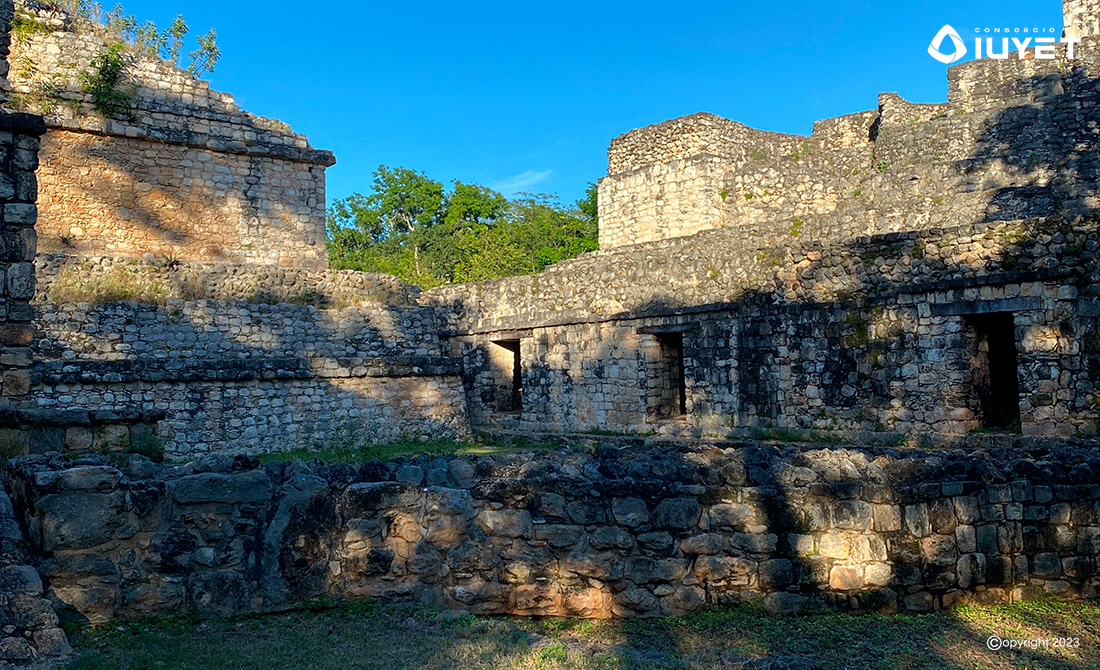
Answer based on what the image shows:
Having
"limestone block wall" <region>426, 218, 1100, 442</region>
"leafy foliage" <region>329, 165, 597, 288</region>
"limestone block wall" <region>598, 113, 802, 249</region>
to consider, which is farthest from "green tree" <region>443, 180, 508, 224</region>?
"limestone block wall" <region>426, 218, 1100, 442</region>

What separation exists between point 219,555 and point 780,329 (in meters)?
7.95

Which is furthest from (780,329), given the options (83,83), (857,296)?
(83,83)

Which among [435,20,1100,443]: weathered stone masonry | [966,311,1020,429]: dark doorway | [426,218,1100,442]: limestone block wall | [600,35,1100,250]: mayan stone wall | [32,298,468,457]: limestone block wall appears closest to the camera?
[426,218,1100,442]: limestone block wall

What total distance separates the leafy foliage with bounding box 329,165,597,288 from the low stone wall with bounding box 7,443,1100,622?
91.4 ft

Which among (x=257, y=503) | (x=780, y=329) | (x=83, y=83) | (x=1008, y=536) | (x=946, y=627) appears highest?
(x=83, y=83)

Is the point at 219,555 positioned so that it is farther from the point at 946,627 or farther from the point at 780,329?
the point at 780,329

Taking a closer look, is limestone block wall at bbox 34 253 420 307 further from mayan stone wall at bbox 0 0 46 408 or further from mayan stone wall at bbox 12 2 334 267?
mayan stone wall at bbox 0 0 46 408

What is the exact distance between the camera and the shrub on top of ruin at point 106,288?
1189 centimetres

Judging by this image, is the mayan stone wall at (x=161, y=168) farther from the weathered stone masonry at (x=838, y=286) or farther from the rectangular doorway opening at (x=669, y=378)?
the rectangular doorway opening at (x=669, y=378)

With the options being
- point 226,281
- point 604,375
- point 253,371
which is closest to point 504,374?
point 604,375

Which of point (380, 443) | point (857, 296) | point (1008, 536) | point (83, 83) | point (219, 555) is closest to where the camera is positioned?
point (219, 555)

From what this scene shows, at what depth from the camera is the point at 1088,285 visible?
26.0 feet

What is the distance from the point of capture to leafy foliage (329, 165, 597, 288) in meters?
33.7

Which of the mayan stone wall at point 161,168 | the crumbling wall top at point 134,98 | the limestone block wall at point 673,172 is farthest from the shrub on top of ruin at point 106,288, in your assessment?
the limestone block wall at point 673,172
